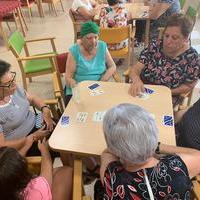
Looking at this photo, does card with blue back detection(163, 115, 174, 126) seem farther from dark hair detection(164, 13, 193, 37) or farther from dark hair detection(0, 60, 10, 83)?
dark hair detection(0, 60, 10, 83)

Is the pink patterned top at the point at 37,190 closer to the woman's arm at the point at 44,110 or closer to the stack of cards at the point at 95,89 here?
the woman's arm at the point at 44,110

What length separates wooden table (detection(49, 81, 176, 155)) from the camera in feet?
5.26

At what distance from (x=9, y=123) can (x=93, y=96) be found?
63 centimetres

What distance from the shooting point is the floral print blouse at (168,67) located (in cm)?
221

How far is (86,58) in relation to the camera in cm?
256

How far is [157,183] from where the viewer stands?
115cm

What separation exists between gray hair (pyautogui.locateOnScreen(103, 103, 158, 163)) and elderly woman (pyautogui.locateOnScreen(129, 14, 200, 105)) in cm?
91

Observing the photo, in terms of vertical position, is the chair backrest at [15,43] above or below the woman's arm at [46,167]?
above

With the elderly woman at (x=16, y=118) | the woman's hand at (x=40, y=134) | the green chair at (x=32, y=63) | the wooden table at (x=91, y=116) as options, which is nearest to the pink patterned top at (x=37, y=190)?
the wooden table at (x=91, y=116)

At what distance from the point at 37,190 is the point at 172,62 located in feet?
4.90

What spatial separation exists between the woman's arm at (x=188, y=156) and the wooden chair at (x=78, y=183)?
478 millimetres

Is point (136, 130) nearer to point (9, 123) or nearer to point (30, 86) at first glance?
point (9, 123)

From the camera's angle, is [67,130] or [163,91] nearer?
[67,130]

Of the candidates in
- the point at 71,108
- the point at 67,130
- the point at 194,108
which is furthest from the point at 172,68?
the point at 67,130
